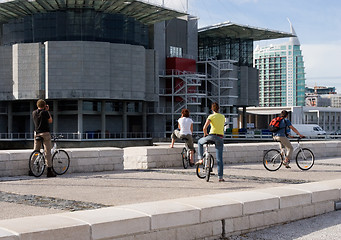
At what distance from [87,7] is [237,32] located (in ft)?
92.9

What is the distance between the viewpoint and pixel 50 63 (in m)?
66.1

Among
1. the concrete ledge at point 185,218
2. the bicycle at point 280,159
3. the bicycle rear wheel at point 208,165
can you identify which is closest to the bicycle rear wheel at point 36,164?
the bicycle rear wheel at point 208,165

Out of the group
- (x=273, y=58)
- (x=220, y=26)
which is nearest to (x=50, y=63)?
(x=220, y=26)

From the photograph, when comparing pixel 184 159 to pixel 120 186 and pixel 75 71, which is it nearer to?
pixel 120 186

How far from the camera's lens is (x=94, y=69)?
66188mm

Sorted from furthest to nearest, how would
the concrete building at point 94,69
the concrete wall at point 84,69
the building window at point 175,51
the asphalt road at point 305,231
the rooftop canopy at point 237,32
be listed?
the rooftop canopy at point 237,32
the building window at point 175,51
the concrete building at point 94,69
the concrete wall at point 84,69
the asphalt road at point 305,231

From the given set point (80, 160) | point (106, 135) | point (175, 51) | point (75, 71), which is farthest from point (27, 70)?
point (80, 160)

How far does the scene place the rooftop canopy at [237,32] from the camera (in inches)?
3243

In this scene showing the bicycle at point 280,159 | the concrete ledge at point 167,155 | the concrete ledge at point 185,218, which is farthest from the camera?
the concrete ledge at point 167,155

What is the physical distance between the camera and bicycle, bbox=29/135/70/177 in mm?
14125

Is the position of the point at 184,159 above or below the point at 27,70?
below

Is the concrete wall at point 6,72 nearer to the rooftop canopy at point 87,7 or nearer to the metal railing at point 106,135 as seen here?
the rooftop canopy at point 87,7

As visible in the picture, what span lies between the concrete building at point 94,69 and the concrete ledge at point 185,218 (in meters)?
57.7

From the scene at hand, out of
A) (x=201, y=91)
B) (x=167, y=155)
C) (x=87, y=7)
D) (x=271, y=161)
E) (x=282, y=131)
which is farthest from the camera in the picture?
(x=201, y=91)
